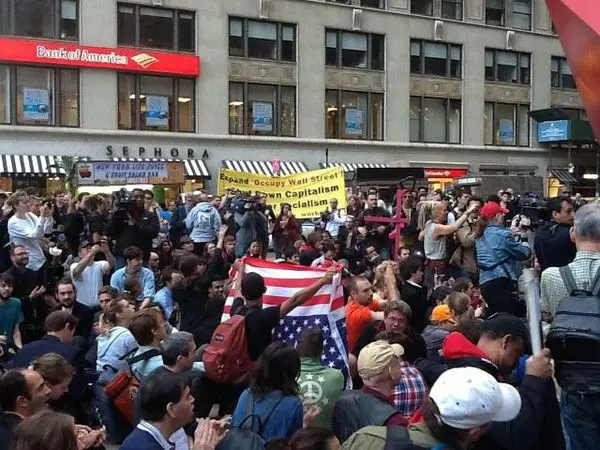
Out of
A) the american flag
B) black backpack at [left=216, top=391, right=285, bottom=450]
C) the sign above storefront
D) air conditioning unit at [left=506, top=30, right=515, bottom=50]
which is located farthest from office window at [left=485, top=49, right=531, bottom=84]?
black backpack at [left=216, top=391, right=285, bottom=450]

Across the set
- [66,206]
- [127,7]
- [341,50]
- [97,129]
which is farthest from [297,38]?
[66,206]

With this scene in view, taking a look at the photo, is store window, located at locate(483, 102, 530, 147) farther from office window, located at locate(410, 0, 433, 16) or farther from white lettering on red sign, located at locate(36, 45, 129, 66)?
white lettering on red sign, located at locate(36, 45, 129, 66)

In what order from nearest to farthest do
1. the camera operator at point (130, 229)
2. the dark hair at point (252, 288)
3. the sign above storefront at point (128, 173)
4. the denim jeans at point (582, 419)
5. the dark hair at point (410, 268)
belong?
the denim jeans at point (582, 419)
the dark hair at point (252, 288)
the dark hair at point (410, 268)
the camera operator at point (130, 229)
the sign above storefront at point (128, 173)

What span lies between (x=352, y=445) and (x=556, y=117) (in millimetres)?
41300

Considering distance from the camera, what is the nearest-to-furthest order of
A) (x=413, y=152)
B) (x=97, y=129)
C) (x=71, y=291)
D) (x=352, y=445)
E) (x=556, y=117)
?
1. (x=352, y=445)
2. (x=71, y=291)
3. (x=97, y=129)
4. (x=413, y=152)
5. (x=556, y=117)

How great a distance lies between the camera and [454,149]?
40.9 m

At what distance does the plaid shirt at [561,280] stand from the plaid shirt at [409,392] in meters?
0.94

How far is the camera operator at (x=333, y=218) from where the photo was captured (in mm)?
17580

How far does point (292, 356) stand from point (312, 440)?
101 centimetres

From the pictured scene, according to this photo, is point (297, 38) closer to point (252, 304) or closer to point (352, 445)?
point (252, 304)

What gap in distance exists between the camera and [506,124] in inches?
1681

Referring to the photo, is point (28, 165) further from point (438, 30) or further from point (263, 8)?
point (438, 30)

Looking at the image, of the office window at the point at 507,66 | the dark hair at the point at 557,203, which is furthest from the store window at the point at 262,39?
the dark hair at the point at 557,203

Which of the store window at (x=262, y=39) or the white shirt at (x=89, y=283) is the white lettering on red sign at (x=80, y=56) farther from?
the white shirt at (x=89, y=283)
